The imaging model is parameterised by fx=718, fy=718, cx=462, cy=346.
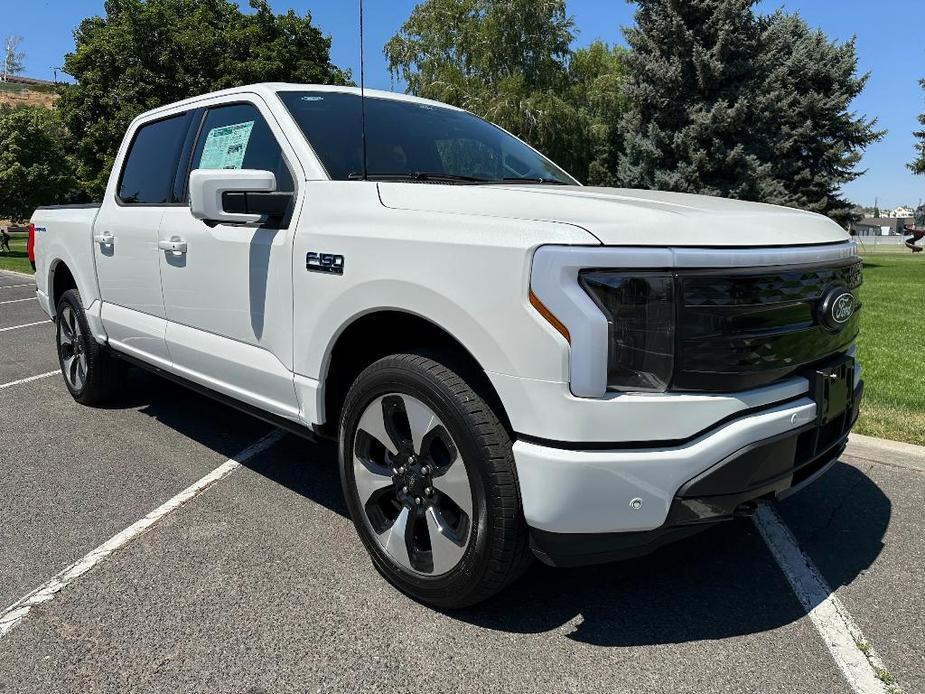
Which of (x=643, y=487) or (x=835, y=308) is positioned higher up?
(x=835, y=308)

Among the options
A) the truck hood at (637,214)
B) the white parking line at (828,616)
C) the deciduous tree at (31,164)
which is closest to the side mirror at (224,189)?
the truck hood at (637,214)

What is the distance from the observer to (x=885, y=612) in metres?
2.61

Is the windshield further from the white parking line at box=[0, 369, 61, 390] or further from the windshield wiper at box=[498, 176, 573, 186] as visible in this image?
the white parking line at box=[0, 369, 61, 390]

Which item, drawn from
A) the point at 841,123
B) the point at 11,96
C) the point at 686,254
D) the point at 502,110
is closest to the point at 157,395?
the point at 686,254

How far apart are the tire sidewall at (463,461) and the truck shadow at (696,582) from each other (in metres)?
0.19

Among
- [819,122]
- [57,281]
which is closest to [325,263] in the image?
[57,281]

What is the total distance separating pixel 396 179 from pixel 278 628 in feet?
5.95

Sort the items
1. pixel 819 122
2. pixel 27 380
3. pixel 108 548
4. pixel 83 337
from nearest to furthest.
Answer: pixel 108 548, pixel 83 337, pixel 27 380, pixel 819 122

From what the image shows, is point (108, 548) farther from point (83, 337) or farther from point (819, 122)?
point (819, 122)

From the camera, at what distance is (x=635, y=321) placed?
6.75 ft

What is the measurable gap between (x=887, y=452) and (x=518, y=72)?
2643 centimetres

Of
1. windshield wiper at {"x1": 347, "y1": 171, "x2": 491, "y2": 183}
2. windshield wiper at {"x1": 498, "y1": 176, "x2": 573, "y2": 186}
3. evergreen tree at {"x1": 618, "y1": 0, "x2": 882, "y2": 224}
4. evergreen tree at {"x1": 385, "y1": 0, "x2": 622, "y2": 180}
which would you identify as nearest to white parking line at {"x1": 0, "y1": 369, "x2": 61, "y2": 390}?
windshield wiper at {"x1": 347, "y1": 171, "x2": 491, "y2": 183}

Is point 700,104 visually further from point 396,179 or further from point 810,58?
point 396,179

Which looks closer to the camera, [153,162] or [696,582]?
[696,582]
